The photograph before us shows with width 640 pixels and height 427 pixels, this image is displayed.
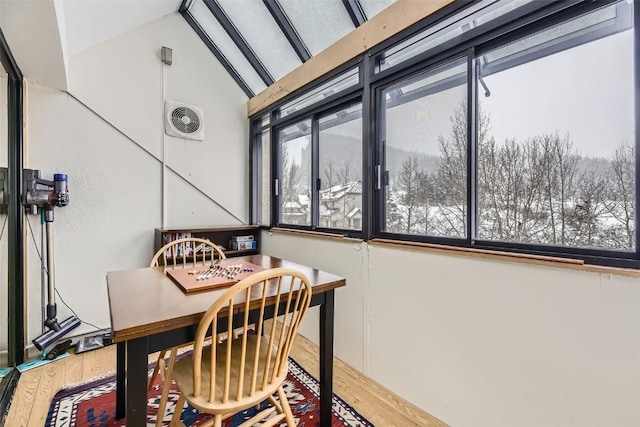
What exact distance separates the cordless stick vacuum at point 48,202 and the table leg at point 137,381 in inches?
72.7

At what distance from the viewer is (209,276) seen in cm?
152

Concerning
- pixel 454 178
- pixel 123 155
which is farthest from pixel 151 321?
pixel 123 155

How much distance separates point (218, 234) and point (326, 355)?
199 centimetres

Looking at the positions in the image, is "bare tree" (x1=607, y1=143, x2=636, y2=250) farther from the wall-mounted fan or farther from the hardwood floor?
the wall-mounted fan

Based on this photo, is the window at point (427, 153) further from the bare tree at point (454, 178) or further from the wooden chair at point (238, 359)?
the wooden chair at point (238, 359)

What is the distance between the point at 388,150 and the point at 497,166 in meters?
0.69

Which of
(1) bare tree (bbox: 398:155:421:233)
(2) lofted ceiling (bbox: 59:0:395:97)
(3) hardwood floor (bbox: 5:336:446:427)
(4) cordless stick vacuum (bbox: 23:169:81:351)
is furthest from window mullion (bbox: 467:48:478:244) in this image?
(4) cordless stick vacuum (bbox: 23:169:81:351)

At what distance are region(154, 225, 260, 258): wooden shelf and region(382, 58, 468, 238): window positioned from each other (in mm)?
1636

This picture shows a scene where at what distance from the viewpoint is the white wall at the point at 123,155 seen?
2.46 metres

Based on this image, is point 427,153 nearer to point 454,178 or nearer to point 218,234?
point 454,178

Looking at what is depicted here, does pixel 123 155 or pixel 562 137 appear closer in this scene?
pixel 562 137

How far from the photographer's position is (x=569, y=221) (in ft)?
4.32

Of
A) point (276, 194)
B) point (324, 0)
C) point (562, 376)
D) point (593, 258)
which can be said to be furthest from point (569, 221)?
point (276, 194)

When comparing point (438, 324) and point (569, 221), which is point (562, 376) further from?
point (569, 221)
